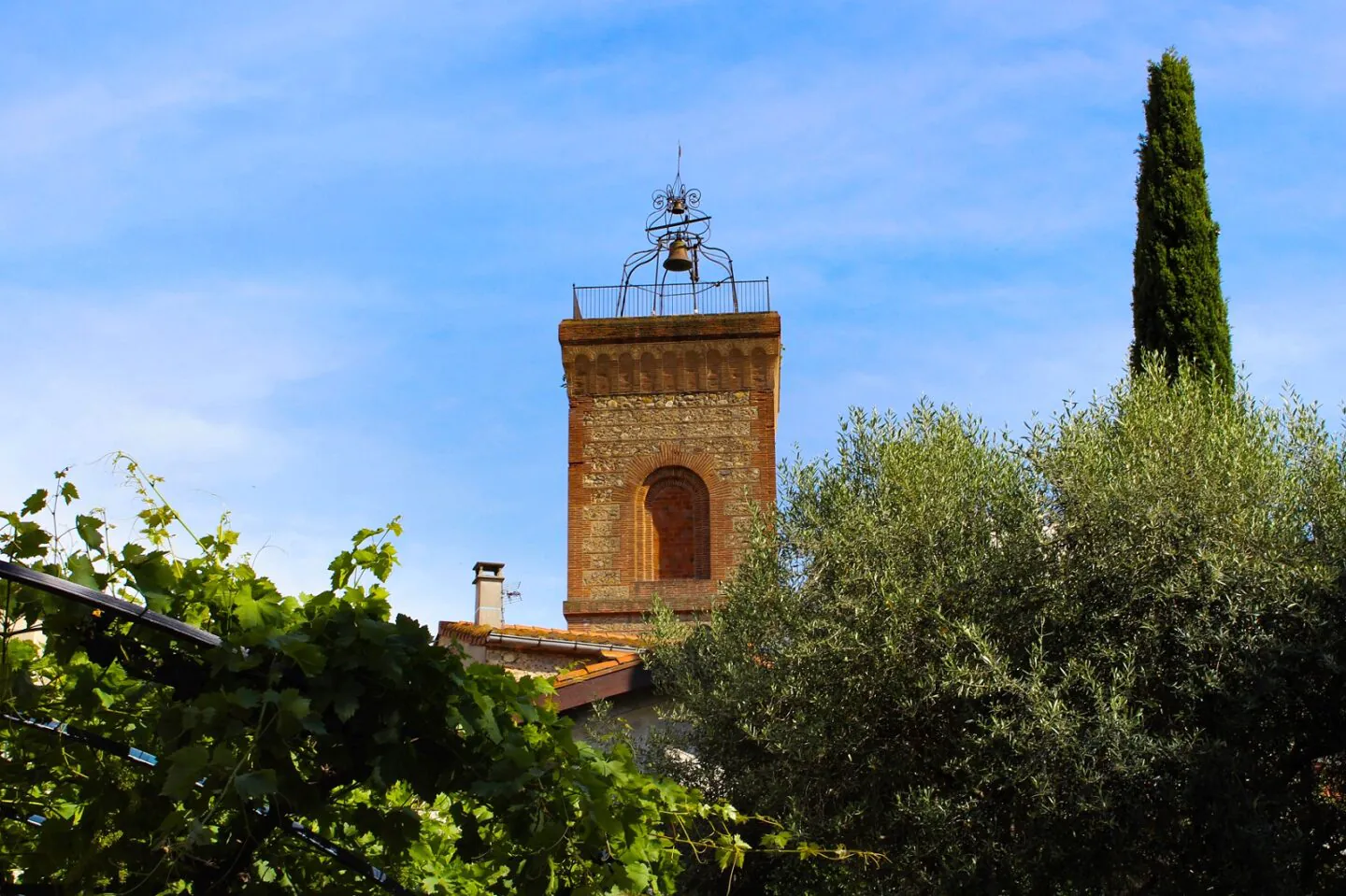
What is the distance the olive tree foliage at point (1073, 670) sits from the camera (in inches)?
337

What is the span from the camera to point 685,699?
36.1 feet

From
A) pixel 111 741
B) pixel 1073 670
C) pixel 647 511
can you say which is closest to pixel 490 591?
pixel 647 511

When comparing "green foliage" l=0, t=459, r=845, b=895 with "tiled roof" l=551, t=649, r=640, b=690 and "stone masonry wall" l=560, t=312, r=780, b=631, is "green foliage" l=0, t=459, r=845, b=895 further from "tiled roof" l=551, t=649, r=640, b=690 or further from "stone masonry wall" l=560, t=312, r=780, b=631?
"stone masonry wall" l=560, t=312, r=780, b=631

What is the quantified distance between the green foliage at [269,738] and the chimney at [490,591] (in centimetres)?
1427

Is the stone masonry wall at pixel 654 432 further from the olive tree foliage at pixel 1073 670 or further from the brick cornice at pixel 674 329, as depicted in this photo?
the olive tree foliage at pixel 1073 670

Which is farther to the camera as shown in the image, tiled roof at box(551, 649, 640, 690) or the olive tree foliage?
tiled roof at box(551, 649, 640, 690)

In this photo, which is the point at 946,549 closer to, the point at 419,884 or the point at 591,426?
the point at 419,884

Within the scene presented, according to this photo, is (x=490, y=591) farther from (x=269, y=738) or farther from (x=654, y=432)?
(x=269, y=738)

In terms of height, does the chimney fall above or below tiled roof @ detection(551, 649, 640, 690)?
above

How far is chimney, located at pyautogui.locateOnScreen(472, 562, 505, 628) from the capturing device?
61.1 ft

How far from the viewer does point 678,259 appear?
912 inches

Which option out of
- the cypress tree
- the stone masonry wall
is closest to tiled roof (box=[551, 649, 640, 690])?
the cypress tree

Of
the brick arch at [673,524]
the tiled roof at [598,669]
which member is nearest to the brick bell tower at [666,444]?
the brick arch at [673,524]

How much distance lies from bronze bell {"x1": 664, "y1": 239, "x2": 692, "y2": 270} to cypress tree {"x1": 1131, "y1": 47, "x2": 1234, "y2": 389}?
10.2 meters
